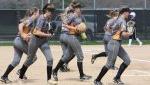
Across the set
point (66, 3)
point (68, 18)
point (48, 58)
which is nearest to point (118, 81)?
point (48, 58)

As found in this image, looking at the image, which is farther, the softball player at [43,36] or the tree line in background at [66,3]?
the tree line in background at [66,3]

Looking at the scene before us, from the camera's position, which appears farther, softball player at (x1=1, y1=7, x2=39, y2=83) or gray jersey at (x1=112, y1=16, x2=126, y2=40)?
softball player at (x1=1, y1=7, x2=39, y2=83)

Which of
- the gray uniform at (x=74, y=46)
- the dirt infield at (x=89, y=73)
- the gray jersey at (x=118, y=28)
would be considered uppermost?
the gray jersey at (x=118, y=28)

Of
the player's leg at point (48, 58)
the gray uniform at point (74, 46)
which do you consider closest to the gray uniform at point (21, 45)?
the player's leg at point (48, 58)

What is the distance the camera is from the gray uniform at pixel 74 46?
43.3 ft

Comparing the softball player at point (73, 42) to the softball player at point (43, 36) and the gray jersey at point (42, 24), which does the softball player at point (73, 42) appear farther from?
the gray jersey at point (42, 24)

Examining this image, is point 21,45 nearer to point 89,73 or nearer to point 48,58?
point 48,58

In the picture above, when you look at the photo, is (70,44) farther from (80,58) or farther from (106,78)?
(106,78)

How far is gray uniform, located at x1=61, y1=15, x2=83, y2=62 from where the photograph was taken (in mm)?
13203

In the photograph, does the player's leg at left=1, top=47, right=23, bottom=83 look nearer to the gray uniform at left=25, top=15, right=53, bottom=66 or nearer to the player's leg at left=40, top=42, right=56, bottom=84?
the gray uniform at left=25, top=15, right=53, bottom=66

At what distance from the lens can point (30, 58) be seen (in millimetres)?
12766

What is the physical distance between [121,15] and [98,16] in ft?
68.5

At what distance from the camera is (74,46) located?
13.3 meters

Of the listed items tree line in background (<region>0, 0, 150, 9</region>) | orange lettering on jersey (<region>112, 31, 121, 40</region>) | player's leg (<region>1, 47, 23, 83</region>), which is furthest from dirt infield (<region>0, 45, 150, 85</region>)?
tree line in background (<region>0, 0, 150, 9</region>)
